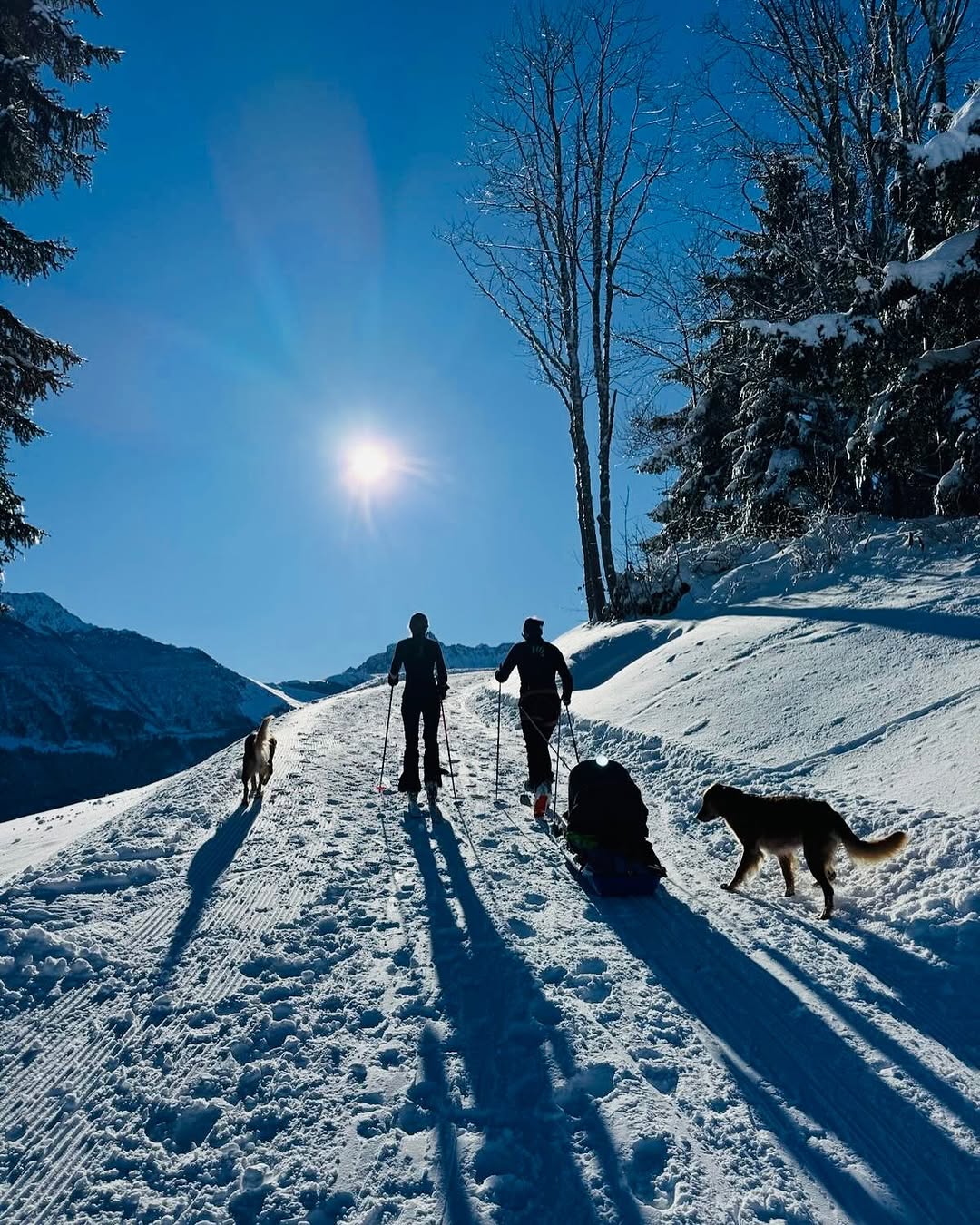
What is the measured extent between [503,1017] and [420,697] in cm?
517

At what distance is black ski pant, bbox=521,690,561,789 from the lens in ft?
26.0

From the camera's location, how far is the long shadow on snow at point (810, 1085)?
2.41 metres

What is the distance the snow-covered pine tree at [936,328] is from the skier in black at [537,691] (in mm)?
6621

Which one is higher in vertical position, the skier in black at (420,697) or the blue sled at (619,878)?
the skier in black at (420,697)

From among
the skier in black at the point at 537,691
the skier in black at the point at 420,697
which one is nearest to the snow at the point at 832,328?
the skier in black at the point at 537,691

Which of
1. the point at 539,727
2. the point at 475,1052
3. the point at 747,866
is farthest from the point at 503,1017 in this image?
the point at 539,727

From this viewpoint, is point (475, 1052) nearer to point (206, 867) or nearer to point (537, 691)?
point (206, 867)

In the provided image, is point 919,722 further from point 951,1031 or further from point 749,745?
point 951,1031

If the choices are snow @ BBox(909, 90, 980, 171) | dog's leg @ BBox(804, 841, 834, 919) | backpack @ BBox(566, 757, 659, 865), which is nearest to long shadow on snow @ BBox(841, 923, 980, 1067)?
dog's leg @ BBox(804, 841, 834, 919)

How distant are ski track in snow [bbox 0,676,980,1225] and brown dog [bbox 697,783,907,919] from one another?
242mm

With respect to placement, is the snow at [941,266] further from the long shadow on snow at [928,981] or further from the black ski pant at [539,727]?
the long shadow on snow at [928,981]

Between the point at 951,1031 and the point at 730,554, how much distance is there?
47.0ft

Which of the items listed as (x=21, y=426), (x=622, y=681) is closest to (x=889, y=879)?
(x=622, y=681)

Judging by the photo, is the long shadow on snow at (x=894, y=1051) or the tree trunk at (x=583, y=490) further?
the tree trunk at (x=583, y=490)
